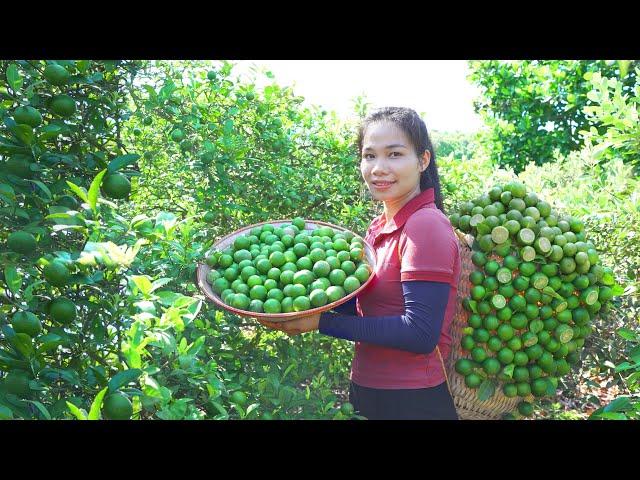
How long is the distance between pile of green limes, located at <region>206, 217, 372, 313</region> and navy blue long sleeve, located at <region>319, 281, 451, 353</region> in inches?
6.6

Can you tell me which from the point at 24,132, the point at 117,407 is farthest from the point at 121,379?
the point at 24,132

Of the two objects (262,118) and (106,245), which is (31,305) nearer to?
(106,245)

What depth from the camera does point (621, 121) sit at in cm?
286

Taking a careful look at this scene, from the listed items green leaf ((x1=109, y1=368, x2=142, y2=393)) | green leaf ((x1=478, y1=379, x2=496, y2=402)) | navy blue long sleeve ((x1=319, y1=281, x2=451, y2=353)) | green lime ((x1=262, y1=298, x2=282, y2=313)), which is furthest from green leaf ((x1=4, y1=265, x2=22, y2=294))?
green leaf ((x1=478, y1=379, x2=496, y2=402))

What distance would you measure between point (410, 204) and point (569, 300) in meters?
0.81

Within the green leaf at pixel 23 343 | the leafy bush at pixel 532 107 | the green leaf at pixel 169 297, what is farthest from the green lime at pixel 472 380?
the leafy bush at pixel 532 107

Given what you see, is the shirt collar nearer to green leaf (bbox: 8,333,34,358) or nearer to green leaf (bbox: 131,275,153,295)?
green leaf (bbox: 131,275,153,295)

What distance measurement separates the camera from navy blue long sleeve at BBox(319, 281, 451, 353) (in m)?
2.03

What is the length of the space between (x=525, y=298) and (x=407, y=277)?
681 mm

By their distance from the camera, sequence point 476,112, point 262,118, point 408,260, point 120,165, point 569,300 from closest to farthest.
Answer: point 120,165 → point 408,260 → point 569,300 → point 262,118 → point 476,112

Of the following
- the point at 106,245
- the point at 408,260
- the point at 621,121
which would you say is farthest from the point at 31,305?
the point at 621,121

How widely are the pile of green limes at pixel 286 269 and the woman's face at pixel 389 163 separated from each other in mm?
274

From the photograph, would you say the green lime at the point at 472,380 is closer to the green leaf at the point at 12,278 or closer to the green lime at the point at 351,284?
the green lime at the point at 351,284

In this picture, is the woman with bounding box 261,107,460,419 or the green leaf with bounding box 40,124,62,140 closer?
the green leaf with bounding box 40,124,62,140
